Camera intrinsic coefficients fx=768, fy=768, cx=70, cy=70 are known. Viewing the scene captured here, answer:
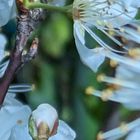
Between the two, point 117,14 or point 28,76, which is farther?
point 28,76

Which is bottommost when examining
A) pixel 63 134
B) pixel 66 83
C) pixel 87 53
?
pixel 66 83

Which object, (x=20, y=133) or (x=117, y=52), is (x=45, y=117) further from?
(x=117, y=52)

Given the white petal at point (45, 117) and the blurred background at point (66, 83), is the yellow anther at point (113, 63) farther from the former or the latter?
the blurred background at point (66, 83)

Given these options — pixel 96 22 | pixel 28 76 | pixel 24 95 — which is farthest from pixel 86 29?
pixel 28 76

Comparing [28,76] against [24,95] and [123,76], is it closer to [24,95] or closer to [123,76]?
[24,95]

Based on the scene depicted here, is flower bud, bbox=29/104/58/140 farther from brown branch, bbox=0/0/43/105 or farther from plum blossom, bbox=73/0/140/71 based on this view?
plum blossom, bbox=73/0/140/71

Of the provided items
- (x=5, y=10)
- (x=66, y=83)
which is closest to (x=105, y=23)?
(x=5, y=10)
